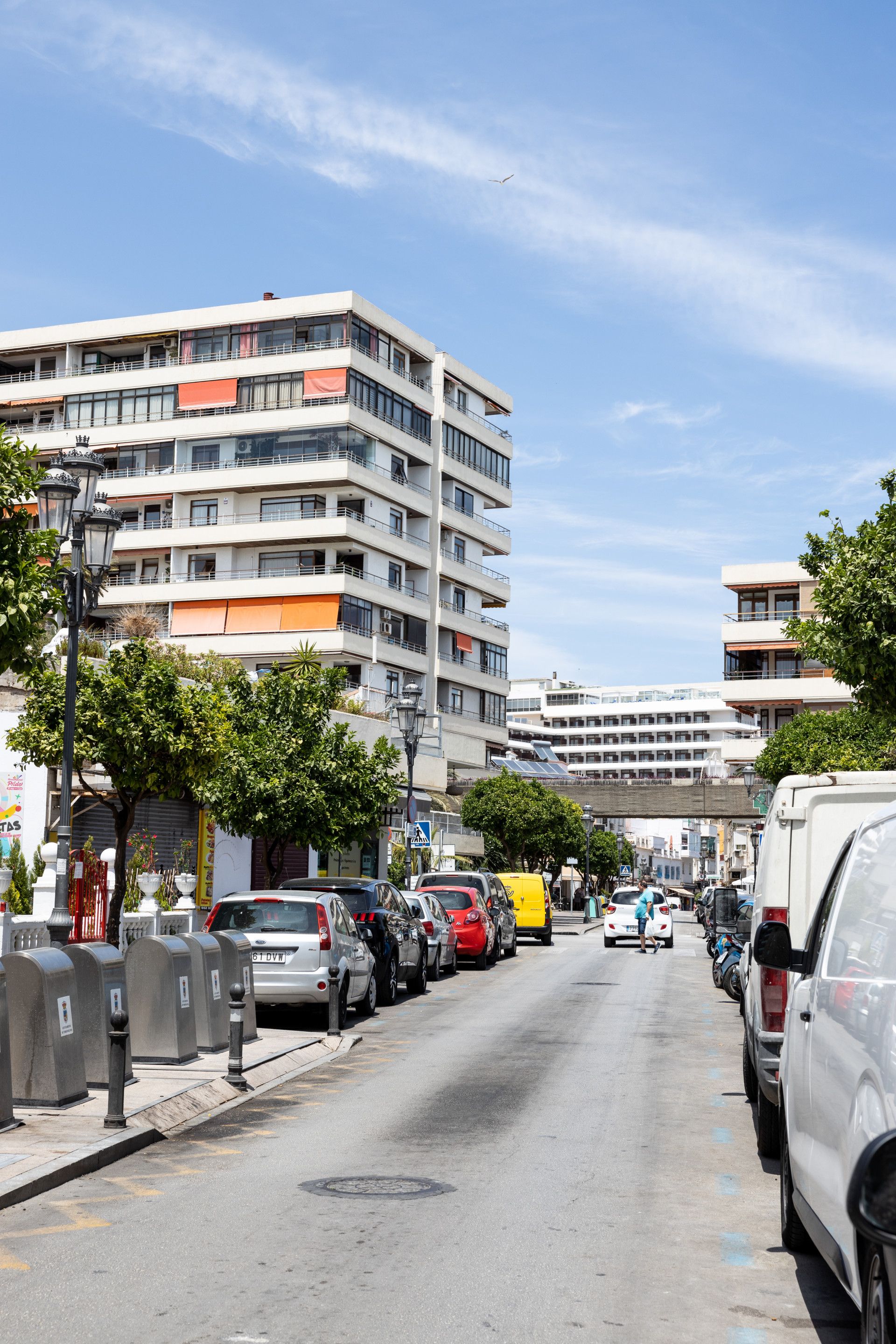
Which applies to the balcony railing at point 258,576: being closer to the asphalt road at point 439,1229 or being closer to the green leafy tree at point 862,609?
the green leafy tree at point 862,609

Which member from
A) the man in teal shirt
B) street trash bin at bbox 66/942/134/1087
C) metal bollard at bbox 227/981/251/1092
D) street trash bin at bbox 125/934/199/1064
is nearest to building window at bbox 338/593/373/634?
the man in teal shirt

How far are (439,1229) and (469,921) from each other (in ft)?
75.8

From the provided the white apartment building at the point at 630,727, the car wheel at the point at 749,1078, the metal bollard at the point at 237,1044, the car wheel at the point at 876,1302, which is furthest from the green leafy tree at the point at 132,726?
the white apartment building at the point at 630,727

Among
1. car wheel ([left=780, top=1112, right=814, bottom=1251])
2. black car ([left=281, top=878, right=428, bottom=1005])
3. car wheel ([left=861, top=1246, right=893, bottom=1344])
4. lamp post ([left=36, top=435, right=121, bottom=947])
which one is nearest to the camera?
car wheel ([left=861, top=1246, right=893, bottom=1344])

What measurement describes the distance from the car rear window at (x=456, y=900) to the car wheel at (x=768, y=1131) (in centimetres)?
2081

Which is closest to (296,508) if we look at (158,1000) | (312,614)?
(312,614)

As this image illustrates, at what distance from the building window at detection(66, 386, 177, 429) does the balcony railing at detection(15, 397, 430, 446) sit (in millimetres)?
43

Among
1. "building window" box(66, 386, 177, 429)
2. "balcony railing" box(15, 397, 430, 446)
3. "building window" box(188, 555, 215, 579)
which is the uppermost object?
"building window" box(66, 386, 177, 429)

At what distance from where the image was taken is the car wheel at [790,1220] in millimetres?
6957

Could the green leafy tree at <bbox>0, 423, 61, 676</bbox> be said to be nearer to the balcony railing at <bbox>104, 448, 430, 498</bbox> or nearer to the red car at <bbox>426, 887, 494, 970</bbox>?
the red car at <bbox>426, 887, 494, 970</bbox>

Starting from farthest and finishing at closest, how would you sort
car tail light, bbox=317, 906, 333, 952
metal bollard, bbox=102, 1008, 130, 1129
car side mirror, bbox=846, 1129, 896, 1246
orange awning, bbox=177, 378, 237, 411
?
orange awning, bbox=177, 378, 237, 411
car tail light, bbox=317, 906, 333, 952
metal bollard, bbox=102, 1008, 130, 1129
car side mirror, bbox=846, 1129, 896, 1246

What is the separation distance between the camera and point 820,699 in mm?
76188

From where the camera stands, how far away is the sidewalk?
8578 mm

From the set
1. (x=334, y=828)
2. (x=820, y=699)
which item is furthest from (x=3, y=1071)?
(x=820, y=699)
